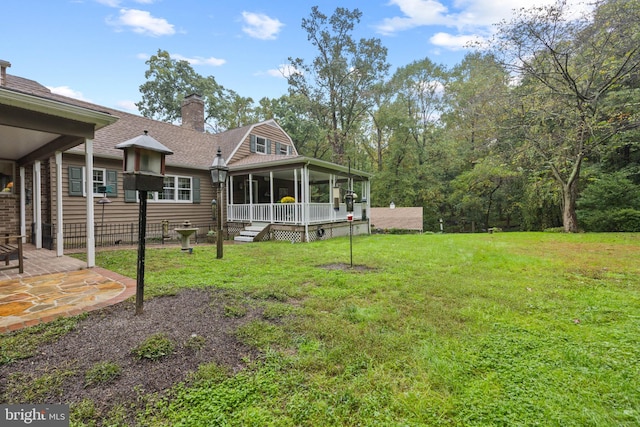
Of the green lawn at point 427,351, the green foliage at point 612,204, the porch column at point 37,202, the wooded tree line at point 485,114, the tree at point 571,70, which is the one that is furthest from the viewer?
the green foliage at point 612,204

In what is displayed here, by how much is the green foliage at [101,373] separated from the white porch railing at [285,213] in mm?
8359

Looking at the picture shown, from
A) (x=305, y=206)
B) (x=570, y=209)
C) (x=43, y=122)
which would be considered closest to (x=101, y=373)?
(x=43, y=122)

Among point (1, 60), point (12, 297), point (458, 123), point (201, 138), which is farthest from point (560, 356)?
point (458, 123)

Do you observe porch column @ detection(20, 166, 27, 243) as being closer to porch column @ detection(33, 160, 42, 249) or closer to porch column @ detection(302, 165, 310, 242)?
porch column @ detection(33, 160, 42, 249)

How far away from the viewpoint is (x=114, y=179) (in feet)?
32.4

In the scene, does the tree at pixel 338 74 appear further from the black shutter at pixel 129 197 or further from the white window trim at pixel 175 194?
the black shutter at pixel 129 197

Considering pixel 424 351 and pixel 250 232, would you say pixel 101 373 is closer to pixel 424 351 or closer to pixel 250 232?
pixel 424 351

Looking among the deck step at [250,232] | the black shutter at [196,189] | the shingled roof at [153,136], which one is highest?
the shingled roof at [153,136]

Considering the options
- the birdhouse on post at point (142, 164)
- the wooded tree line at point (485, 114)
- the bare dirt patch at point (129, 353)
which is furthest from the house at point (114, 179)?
the wooded tree line at point (485, 114)

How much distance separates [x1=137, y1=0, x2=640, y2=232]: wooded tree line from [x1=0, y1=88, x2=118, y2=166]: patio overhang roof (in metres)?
14.6

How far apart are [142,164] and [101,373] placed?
2.05m

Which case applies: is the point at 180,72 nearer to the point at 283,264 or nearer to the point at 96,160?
the point at 96,160

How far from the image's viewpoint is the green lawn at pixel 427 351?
1.79 metres

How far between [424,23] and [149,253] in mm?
15785
